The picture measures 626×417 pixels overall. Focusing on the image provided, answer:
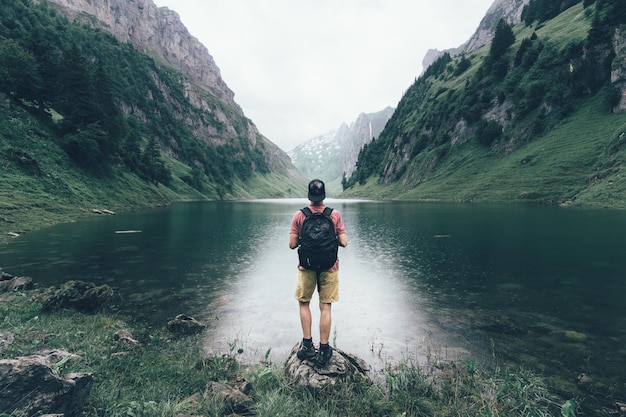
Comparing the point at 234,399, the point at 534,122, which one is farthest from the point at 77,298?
the point at 534,122

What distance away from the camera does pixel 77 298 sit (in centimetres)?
1207

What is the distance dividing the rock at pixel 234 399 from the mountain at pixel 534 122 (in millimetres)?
62357

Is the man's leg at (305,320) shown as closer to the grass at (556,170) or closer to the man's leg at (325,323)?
the man's leg at (325,323)

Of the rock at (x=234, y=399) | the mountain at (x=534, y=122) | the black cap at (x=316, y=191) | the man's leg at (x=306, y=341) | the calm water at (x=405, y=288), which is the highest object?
the mountain at (x=534, y=122)

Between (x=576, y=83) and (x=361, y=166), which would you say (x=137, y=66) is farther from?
(x=576, y=83)

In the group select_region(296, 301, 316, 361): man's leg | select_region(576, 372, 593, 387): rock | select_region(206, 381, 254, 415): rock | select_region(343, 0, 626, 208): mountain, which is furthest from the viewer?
select_region(343, 0, 626, 208): mountain

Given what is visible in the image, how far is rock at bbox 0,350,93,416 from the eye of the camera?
4.72 m

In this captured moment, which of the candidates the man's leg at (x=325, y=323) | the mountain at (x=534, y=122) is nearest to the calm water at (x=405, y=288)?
the man's leg at (x=325, y=323)

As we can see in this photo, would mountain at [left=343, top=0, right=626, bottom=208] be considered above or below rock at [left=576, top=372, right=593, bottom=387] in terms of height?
above

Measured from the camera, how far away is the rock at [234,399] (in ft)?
20.0

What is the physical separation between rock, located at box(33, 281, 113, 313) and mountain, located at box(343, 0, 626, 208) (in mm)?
64414

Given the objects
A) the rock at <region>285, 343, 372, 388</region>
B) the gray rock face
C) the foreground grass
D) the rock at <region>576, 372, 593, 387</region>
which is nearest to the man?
the rock at <region>285, 343, 372, 388</region>

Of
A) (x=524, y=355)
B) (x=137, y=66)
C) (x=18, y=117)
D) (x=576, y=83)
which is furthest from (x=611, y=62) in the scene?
(x=137, y=66)

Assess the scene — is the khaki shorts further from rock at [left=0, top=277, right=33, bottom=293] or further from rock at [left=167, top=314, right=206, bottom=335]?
rock at [left=0, top=277, right=33, bottom=293]
